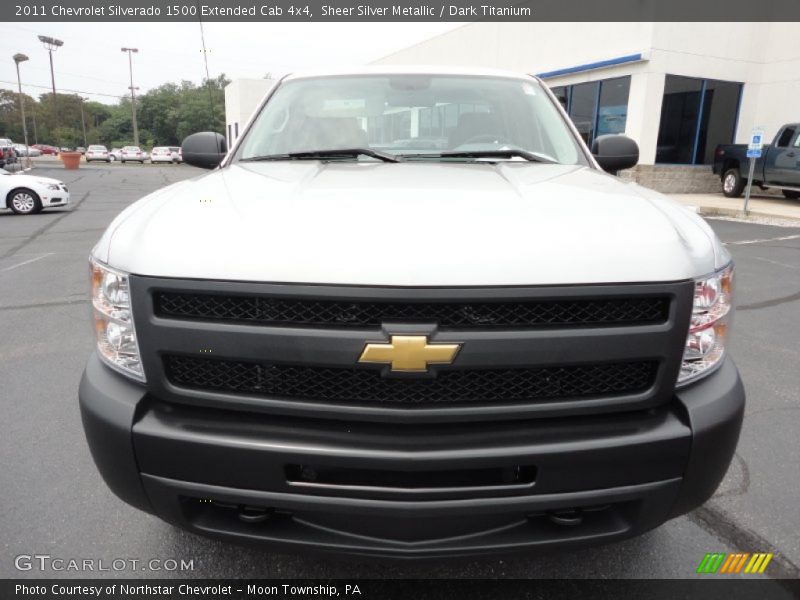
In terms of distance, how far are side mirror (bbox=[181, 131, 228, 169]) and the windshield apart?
0.30m

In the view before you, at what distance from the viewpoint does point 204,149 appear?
3186 mm

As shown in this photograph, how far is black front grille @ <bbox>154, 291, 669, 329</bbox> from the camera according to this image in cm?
148

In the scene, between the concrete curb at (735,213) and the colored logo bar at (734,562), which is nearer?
the colored logo bar at (734,562)

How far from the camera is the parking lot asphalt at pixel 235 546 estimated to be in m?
2.09

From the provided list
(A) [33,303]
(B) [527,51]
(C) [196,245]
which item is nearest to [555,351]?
(C) [196,245]

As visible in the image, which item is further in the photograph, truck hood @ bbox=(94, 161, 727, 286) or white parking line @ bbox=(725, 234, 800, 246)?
white parking line @ bbox=(725, 234, 800, 246)

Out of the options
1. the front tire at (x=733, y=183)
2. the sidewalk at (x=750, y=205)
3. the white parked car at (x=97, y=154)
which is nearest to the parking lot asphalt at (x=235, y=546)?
the sidewalk at (x=750, y=205)

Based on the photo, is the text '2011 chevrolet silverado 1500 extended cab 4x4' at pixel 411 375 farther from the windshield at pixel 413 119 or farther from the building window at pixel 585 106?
the building window at pixel 585 106

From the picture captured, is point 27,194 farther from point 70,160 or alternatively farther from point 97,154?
point 97,154

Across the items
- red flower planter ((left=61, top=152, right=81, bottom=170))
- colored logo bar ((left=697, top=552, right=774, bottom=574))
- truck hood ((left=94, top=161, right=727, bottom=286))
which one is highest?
truck hood ((left=94, top=161, right=727, bottom=286))

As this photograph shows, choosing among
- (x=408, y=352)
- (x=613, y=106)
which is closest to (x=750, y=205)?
(x=613, y=106)

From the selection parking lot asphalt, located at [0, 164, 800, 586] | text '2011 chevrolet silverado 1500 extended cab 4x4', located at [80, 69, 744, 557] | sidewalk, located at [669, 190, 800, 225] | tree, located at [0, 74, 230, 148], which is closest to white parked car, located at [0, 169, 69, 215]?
parking lot asphalt, located at [0, 164, 800, 586]

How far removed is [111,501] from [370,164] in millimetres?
1818

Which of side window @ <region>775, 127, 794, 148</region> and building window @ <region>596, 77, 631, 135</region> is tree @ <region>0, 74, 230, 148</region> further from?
side window @ <region>775, 127, 794, 148</region>
